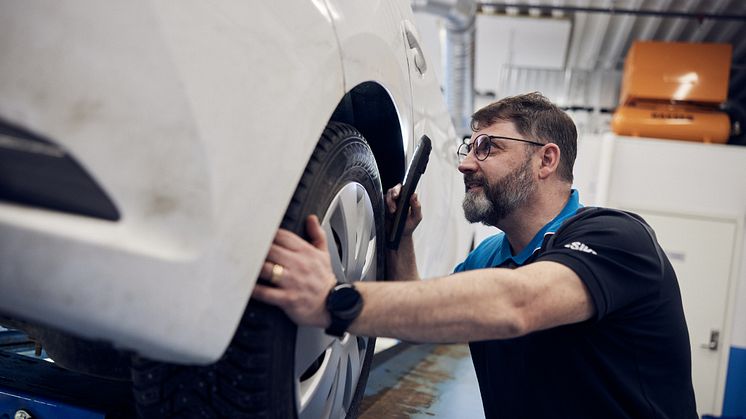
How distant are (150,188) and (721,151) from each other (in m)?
5.25

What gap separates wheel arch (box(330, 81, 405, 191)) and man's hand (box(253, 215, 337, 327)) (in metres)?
0.34

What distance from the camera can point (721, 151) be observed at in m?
4.85

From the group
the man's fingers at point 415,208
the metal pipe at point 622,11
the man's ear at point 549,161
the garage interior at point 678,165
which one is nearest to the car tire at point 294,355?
the man's fingers at point 415,208

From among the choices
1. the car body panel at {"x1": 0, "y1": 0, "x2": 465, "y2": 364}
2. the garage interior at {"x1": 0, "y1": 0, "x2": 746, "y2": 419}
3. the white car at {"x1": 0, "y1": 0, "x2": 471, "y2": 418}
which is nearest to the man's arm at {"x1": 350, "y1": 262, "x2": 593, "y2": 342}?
the white car at {"x1": 0, "y1": 0, "x2": 471, "y2": 418}

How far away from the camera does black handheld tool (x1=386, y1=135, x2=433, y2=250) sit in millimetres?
1340

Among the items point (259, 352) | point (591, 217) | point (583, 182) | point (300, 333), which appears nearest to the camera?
point (259, 352)

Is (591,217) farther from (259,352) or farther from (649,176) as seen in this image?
(649,176)

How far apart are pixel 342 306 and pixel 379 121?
504 mm

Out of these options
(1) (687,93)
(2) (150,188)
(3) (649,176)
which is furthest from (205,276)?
(1) (687,93)

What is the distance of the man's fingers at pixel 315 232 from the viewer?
87cm

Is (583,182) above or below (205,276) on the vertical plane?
above

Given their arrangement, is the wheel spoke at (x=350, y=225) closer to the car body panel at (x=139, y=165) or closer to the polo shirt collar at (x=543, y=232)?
the car body panel at (x=139, y=165)

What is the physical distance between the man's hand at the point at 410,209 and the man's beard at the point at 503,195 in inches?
6.6

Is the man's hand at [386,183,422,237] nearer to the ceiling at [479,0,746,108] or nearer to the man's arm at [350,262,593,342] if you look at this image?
the man's arm at [350,262,593,342]
